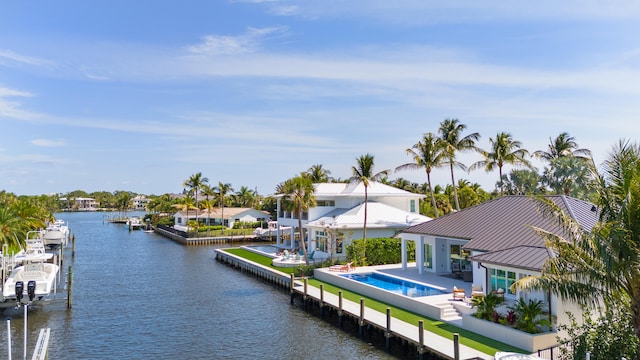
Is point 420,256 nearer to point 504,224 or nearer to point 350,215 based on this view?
point 504,224

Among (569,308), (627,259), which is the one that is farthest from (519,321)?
(627,259)

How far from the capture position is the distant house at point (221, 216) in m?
86.8

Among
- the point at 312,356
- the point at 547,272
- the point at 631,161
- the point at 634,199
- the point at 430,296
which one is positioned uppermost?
the point at 631,161

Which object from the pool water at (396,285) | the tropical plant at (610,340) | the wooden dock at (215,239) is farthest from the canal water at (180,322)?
the wooden dock at (215,239)

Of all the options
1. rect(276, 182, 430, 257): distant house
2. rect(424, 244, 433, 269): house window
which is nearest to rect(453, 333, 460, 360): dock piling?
rect(424, 244, 433, 269): house window

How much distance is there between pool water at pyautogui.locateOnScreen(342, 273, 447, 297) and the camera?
28.6 m

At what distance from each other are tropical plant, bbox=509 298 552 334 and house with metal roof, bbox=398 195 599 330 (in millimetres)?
671

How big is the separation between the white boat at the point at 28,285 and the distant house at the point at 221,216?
52704 mm

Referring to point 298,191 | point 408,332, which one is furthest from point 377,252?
point 408,332

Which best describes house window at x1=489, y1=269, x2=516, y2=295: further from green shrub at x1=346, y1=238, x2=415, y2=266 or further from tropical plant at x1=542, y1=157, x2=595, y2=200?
tropical plant at x1=542, y1=157, x2=595, y2=200

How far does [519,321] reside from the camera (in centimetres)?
2009

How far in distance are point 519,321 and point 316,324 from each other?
10867 mm

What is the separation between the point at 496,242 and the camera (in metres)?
26.2

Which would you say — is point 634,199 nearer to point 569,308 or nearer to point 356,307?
point 569,308
